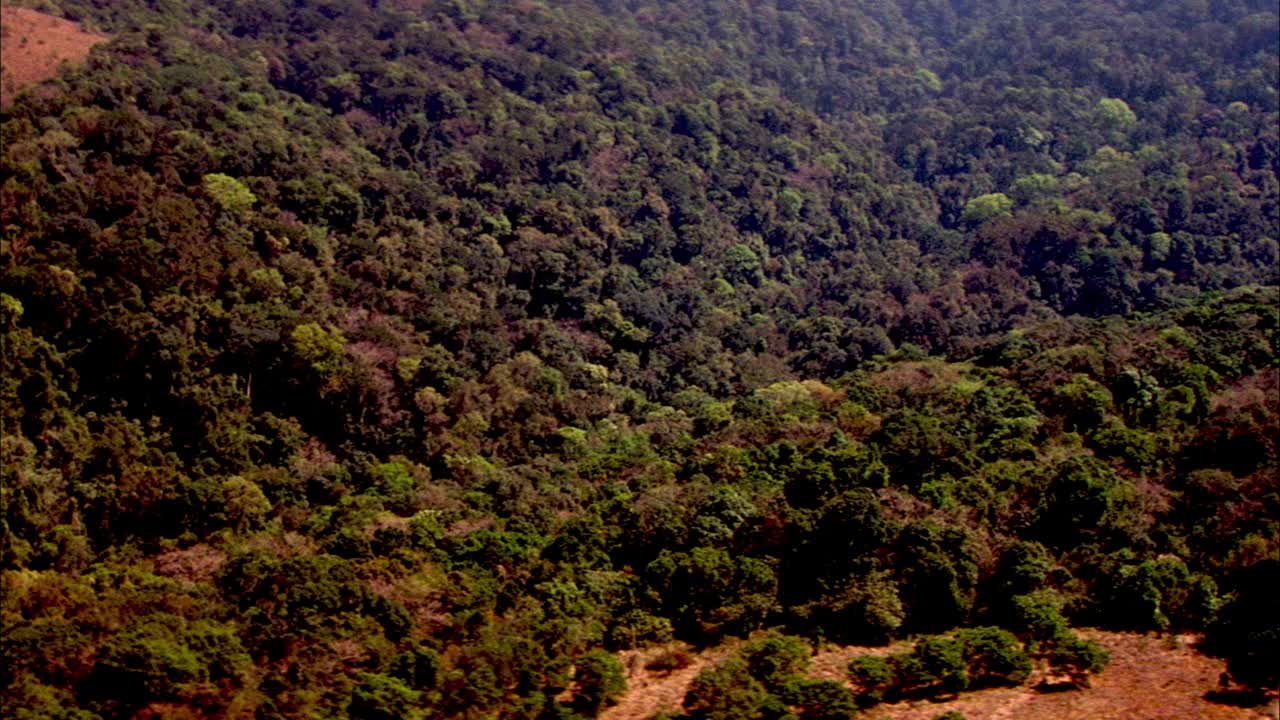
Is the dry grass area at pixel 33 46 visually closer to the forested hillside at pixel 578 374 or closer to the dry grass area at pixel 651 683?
the forested hillside at pixel 578 374

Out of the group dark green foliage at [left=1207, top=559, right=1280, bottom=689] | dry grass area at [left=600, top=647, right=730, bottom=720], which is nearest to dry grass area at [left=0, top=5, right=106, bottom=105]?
dry grass area at [left=600, top=647, right=730, bottom=720]

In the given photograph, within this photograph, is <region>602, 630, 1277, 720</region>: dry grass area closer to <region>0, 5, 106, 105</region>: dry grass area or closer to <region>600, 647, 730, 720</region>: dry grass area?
<region>600, 647, 730, 720</region>: dry grass area

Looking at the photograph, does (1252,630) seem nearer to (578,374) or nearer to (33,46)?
(578,374)

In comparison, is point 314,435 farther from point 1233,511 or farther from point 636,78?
point 636,78

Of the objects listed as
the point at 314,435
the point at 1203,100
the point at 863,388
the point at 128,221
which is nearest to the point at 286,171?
the point at 128,221

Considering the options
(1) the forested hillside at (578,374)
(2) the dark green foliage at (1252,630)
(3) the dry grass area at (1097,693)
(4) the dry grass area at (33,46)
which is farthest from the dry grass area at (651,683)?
(4) the dry grass area at (33,46)

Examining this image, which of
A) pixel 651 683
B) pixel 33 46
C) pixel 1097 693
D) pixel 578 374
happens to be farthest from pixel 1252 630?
pixel 33 46

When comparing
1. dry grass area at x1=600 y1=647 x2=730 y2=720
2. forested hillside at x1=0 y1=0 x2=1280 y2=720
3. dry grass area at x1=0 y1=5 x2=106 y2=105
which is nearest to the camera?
dry grass area at x1=600 y1=647 x2=730 y2=720
